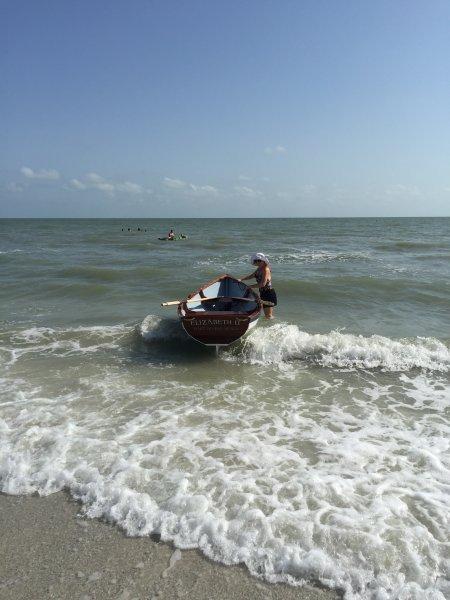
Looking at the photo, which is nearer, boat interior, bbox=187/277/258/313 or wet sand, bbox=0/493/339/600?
wet sand, bbox=0/493/339/600

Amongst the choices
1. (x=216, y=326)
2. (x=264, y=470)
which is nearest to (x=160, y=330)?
(x=216, y=326)

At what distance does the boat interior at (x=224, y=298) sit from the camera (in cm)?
1065

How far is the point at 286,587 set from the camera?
11.2 ft

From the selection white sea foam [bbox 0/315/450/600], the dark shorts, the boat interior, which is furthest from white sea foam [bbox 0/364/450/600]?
the dark shorts

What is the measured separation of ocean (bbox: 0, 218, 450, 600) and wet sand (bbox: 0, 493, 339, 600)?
0.13 metres

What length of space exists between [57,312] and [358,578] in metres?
11.7

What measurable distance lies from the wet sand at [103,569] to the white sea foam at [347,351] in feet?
18.0

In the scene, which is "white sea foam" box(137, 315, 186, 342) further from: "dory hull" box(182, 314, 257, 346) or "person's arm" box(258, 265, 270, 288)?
"person's arm" box(258, 265, 270, 288)

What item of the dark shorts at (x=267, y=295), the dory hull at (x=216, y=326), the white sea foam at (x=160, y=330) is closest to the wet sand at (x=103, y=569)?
the dory hull at (x=216, y=326)

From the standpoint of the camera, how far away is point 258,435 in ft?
19.3

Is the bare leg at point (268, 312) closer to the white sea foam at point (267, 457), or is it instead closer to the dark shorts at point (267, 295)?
the dark shorts at point (267, 295)

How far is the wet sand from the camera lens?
133 inches

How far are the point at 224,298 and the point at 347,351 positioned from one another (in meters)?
3.51

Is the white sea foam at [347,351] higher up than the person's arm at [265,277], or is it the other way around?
the person's arm at [265,277]
